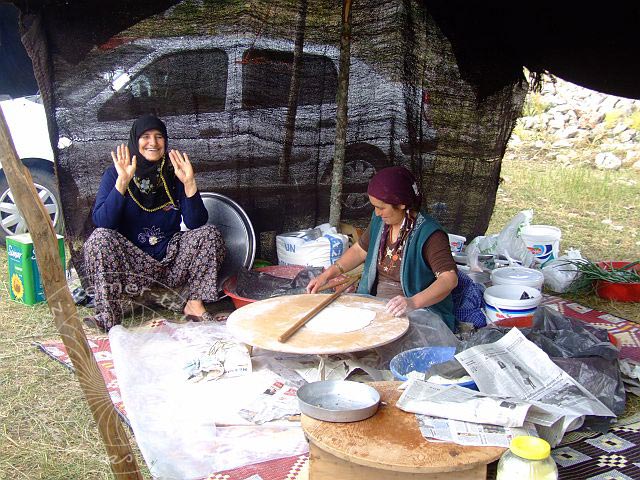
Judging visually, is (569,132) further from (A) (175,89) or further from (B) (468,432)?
(B) (468,432)

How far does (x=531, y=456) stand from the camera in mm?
1735

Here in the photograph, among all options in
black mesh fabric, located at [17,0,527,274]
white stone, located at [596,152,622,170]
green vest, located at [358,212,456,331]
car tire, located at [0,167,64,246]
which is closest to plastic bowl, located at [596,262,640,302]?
black mesh fabric, located at [17,0,527,274]

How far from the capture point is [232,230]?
442 cm

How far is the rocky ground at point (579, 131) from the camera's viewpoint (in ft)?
30.2

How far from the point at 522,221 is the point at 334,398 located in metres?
3.15

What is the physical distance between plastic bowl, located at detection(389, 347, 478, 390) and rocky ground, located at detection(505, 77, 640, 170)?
22.5 feet

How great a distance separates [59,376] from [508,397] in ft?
6.91

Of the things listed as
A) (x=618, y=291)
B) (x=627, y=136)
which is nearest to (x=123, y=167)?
(x=618, y=291)

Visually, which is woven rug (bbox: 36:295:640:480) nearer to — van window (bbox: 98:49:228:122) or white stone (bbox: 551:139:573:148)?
van window (bbox: 98:49:228:122)

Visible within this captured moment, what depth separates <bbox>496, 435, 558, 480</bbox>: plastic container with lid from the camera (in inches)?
68.4

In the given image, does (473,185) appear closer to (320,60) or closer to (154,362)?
(320,60)

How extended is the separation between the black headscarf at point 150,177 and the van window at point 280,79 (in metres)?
0.66

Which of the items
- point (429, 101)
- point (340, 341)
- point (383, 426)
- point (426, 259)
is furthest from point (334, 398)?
point (429, 101)

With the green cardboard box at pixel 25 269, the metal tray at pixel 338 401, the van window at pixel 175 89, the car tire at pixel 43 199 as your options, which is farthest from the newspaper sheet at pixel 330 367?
the car tire at pixel 43 199
